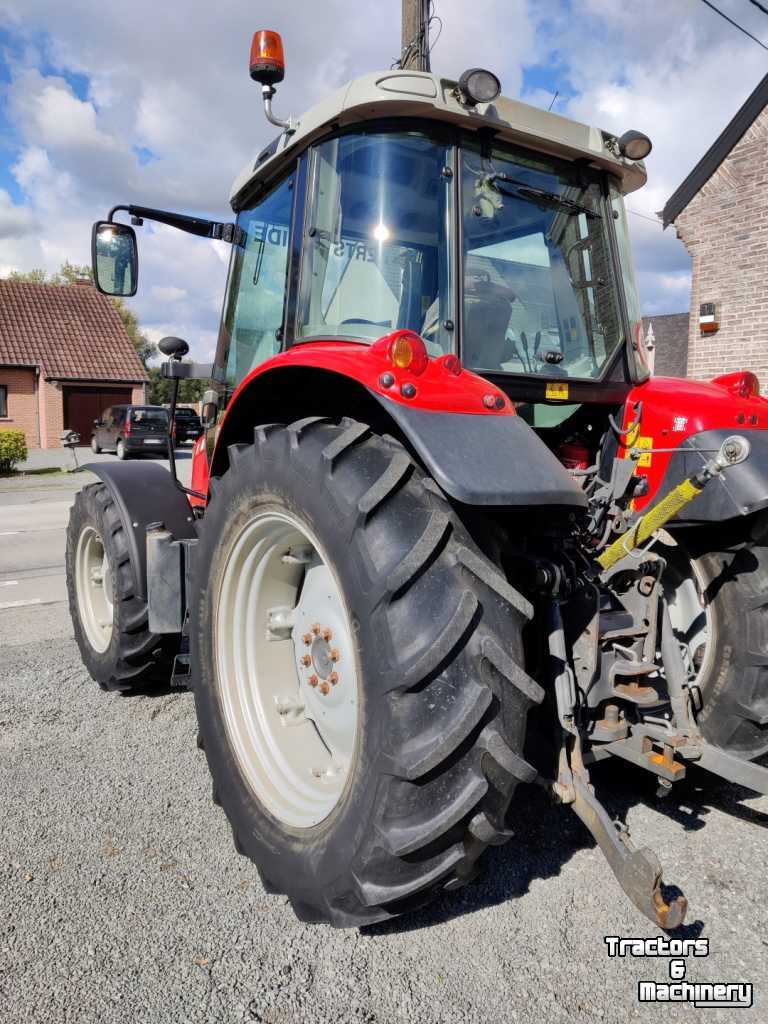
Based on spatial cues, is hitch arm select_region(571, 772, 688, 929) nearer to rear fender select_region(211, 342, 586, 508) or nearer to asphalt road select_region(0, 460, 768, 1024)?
asphalt road select_region(0, 460, 768, 1024)

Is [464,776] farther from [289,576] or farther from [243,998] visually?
[289,576]

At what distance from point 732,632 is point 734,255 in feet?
30.5

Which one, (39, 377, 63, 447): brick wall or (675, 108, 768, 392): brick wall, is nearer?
(675, 108, 768, 392): brick wall

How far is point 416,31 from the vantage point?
9289 millimetres

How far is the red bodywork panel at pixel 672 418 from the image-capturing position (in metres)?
2.61

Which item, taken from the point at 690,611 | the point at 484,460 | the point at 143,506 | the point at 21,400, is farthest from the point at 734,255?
the point at 21,400

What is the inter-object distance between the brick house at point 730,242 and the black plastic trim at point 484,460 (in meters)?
9.34

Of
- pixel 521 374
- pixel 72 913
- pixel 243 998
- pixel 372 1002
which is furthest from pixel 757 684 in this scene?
pixel 72 913

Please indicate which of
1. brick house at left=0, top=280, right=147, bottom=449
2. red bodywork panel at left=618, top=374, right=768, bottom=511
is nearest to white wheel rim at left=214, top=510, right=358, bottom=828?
red bodywork panel at left=618, top=374, right=768, bottom=511

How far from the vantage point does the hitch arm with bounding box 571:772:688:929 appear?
66.1 inches

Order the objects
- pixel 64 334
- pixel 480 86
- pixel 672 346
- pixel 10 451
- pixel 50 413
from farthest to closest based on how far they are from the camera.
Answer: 1. pixel 64 334
2. pixel 50 413
3. pixel 672 346
4. pixel 10 451
5. pixel 480 86

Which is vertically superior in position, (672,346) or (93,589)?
(672,346)

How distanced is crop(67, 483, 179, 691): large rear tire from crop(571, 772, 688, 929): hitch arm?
224 centimetres

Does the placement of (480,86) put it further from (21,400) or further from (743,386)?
(21,400)
